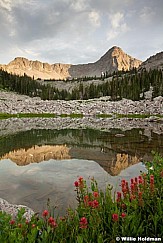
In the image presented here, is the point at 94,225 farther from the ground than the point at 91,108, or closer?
closer

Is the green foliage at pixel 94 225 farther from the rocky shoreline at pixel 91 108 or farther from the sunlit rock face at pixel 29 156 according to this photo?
the rocky shoreline at pixel 91 108

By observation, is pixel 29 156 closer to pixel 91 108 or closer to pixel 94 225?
pixel 94 225

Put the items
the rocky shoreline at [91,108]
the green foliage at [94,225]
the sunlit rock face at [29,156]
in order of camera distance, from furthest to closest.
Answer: the rocky shoreline at [91,108]
the sunlit rock face at [29,156]
the green foliage at [94,225]

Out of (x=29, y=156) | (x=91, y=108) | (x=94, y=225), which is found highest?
(x=91, y=108)

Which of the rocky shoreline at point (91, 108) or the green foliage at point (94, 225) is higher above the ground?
the rocky shoreline at point (91, 108)

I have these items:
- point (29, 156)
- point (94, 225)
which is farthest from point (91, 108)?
point (94, 225)

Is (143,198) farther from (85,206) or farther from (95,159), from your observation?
(95,159)

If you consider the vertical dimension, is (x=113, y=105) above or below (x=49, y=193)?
above

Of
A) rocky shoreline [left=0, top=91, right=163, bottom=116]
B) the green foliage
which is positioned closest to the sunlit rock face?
the green foliage

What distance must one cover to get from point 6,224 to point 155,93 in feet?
347

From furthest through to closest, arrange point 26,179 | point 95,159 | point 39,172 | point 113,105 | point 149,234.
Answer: point 113,105 < point 95,159 < point 39,172 < point 26,179 < point 149,234

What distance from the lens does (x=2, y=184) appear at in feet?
36.9

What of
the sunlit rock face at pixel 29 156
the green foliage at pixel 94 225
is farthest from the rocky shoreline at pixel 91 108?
the green foliage at pixel 94 225

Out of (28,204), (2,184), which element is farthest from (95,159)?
(28,204)
